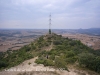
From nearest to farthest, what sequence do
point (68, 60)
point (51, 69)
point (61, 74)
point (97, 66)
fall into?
point (61, 74)
point (51, 69)
point (97, 66)
point (68, 60)

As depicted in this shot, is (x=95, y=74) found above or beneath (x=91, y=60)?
beneath

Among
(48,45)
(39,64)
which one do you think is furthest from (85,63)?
(48,45)

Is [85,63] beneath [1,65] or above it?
above

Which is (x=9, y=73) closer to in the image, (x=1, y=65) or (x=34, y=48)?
(x=1, y=65)

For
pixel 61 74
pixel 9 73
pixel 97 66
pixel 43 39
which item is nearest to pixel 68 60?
pixel 97 66

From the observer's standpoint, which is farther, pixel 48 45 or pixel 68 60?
pixel 48 45

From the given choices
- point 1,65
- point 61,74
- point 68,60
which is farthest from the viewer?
point 1,65

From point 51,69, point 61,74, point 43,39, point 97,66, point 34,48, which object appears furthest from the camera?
point 43,39

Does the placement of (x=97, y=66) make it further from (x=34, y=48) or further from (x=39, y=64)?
(x=34, y=48)

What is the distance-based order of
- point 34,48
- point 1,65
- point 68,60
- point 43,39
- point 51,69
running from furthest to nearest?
point 43,39 < point 34,48 < point 1,65 < point 68,60 < point 51,69
